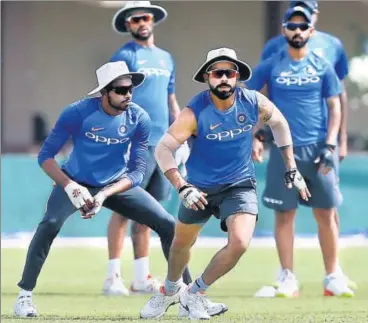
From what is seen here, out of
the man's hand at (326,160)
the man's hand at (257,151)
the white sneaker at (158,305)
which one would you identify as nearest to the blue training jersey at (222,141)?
the white sneaker at (158,305)

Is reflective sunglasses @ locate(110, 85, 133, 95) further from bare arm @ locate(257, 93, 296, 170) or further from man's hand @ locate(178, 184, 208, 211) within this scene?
man's hand @ locate(178, 184, 208, 211)

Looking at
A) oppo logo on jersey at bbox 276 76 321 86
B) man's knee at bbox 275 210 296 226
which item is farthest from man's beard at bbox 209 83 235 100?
man's knee at bbox 275 210 296 226

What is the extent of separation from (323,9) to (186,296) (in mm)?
16783

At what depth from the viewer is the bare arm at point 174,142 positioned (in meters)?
9.23

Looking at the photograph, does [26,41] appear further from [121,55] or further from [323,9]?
[121,55]

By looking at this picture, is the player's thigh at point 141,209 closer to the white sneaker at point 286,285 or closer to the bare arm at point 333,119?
the white sneaker at point 286,285

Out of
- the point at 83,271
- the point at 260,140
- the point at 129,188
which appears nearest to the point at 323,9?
the point at 83,271

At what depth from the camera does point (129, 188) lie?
33.3ft

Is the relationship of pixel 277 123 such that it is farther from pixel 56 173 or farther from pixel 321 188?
pixel 321 188

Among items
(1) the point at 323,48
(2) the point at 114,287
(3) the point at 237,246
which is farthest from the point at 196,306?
(1) the point at 323,48

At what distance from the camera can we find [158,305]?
980cm

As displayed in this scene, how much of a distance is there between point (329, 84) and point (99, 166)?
2474mm

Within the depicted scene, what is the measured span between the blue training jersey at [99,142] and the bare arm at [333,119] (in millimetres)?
1981

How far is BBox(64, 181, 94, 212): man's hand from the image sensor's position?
981 centimetres
